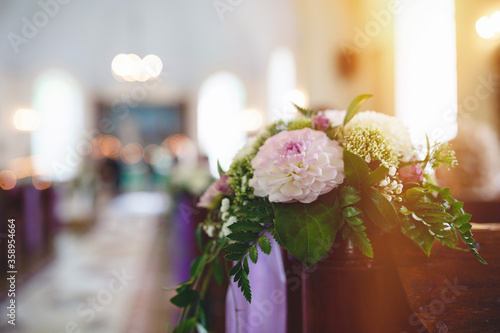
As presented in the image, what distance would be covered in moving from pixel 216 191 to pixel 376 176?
0.37 metres

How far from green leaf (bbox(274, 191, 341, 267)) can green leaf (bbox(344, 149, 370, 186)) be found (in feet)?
0.14

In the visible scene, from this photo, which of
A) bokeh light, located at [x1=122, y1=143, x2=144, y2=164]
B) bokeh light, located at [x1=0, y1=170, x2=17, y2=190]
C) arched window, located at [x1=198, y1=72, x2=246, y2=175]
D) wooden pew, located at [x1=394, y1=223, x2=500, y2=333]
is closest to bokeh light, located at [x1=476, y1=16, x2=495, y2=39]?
wooden pew, located at [x1=394, y1=223, x2=500, y2=333]

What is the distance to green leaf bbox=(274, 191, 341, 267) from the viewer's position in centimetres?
57

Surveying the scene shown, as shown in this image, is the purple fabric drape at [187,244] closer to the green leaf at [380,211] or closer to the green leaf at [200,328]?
the green leaf at [200,328]

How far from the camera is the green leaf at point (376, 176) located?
23.2 inches

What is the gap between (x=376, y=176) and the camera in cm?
60

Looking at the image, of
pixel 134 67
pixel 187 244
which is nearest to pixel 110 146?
pixel 134 67

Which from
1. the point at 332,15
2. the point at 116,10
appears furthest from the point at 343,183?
the point at 116,10

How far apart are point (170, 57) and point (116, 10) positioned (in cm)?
251

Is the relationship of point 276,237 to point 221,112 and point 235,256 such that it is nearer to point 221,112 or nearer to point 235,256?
point 235,256

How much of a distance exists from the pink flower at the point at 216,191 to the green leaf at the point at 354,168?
0.91 feet

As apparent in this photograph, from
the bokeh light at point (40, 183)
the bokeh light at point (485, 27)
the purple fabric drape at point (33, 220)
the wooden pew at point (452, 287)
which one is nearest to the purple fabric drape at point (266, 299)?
the wooden pew at point (452, 287)

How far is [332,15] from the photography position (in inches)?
229

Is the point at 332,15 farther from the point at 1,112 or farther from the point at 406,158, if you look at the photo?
the point at 1,112
